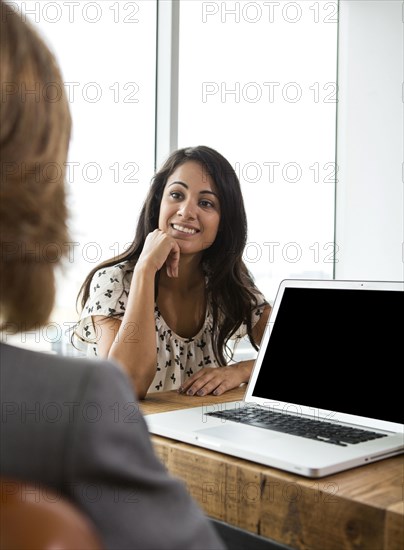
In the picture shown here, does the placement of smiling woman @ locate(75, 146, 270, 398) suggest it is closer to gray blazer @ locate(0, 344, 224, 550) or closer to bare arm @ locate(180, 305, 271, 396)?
bare arm @ locate(180, 305, 271, 396)

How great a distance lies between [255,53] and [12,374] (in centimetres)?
255

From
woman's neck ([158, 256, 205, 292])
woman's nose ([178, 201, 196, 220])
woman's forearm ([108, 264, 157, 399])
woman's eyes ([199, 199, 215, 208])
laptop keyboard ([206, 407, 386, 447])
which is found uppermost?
woman's eyes ([199, 199, 215, 208])

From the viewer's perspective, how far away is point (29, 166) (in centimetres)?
58

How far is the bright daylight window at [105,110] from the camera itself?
2125 millimetres

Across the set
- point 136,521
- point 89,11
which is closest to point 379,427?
point 136,521

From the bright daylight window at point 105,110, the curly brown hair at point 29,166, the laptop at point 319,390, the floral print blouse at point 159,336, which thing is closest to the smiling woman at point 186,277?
the floral print blouse at point 159,336

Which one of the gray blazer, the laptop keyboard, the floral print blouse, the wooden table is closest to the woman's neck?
the floral print blouse

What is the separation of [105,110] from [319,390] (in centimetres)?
145

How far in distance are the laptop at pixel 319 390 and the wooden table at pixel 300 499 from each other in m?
0.02

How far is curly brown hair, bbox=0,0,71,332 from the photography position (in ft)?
1.85

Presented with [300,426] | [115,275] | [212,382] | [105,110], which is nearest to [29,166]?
[300,426]

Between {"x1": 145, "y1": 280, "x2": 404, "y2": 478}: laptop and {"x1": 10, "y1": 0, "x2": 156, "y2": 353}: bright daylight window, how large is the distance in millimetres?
957

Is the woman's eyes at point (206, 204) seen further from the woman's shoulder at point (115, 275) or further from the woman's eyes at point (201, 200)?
the woman's shoulder at point (115, 275)

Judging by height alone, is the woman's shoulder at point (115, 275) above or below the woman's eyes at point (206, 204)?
below
